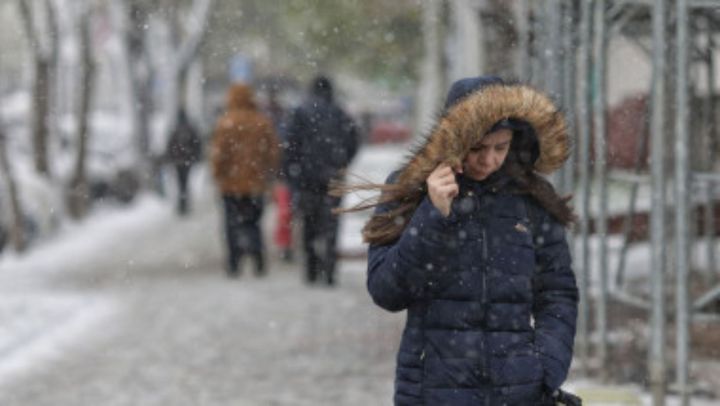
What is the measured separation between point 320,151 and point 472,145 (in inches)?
373

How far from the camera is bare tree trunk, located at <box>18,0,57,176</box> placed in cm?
1962

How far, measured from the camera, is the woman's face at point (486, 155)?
4234 millimetres

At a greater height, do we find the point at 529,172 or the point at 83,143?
the point at 529,172

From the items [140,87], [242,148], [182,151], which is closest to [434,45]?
[140,87]

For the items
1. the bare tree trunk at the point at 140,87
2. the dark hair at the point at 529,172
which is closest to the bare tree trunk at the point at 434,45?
the bare tree trunk at the point at 140,87

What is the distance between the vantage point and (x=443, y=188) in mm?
4094

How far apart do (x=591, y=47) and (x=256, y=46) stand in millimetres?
72054

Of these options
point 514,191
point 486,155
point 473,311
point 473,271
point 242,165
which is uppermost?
point 486,155

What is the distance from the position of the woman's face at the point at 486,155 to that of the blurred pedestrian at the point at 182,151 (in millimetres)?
19199

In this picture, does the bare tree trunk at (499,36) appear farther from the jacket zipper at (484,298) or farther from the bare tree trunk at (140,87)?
the bare tree trunk at (140,87)

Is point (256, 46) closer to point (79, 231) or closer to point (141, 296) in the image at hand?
point (79, 231)

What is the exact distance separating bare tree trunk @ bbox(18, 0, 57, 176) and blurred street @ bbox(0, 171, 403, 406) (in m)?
3.33

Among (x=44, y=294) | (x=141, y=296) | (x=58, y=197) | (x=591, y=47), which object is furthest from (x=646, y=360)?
(x=58, y=197)

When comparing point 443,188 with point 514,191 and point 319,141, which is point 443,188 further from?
point 319,141
